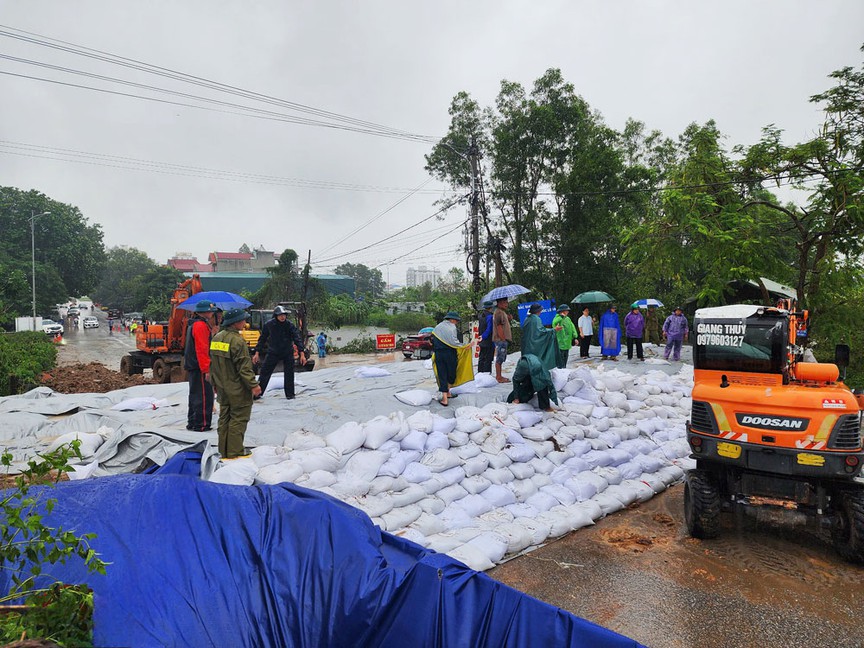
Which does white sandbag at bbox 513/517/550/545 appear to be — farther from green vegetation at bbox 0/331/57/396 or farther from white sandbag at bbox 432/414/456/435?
green vegetation at bbox 0/331/57/396

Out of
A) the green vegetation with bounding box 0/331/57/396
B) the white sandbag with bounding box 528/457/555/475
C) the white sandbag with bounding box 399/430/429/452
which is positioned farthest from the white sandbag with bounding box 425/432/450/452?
the green vegetation with bounding box 0/331/57/396

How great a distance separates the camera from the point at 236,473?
357cm

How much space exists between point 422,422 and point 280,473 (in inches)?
57.4

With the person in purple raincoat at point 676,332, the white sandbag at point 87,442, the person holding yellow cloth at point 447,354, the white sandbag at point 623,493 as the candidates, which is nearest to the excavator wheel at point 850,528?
the white sandbag at point 623,493

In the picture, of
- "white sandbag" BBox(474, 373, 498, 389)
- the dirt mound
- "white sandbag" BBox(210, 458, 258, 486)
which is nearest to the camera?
"white sandbag" BBox(210, 458, 258, 486)

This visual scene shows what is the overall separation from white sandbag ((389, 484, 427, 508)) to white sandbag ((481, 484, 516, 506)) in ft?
1.87

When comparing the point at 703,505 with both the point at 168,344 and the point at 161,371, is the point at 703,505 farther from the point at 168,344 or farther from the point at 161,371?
the point at 168,344

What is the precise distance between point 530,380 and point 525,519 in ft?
6.54

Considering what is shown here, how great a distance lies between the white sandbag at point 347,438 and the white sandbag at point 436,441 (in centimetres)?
58

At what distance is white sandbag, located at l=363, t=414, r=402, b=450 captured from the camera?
445 cm

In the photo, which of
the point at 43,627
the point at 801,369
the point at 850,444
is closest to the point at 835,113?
the point at 801,369

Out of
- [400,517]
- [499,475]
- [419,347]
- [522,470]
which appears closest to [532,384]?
[522,470]

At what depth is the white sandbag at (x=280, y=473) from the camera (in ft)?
12.2

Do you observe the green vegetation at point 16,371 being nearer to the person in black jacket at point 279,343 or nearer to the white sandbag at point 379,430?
the person in black jacket at point 279,343
